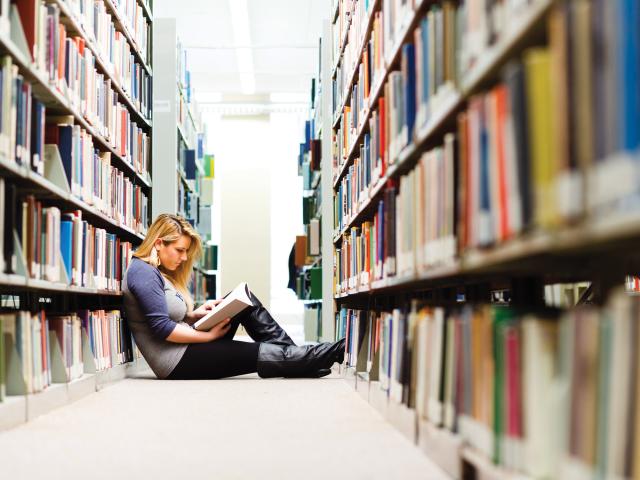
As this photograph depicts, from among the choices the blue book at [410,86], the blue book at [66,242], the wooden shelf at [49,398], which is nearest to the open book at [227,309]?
the wooden shelf at [49,398]

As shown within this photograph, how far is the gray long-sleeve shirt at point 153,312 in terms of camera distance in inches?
154

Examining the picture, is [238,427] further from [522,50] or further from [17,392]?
[522,50]

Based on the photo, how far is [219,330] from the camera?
→ 13.5 feet

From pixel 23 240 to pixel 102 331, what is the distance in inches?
53.7

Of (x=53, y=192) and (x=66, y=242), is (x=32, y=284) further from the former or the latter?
(x=66, y=242)

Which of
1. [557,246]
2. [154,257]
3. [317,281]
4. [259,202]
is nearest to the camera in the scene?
[557,246]

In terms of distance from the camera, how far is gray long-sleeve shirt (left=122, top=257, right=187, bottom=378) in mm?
3920

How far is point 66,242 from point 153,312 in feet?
2.81

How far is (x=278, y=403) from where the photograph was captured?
3086 mm

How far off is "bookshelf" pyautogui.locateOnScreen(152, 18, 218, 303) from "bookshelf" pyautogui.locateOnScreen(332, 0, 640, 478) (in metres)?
2.87

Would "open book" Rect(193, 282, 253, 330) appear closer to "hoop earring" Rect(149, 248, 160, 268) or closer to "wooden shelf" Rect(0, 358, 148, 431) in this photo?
"hoop earring" Rect(149, 248, 160, 268)

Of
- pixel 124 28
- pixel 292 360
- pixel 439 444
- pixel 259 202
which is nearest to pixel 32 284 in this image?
pixel 439 444

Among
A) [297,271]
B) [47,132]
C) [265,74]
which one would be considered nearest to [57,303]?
[47,132]

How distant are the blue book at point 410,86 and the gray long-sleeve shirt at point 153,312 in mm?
1988
